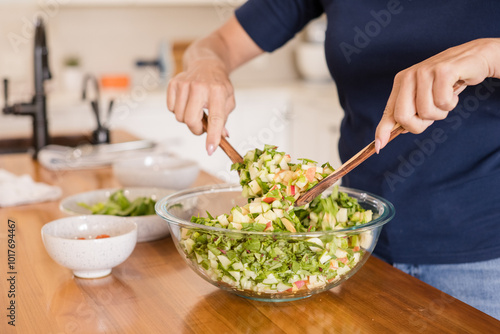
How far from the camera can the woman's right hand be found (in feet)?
3.53

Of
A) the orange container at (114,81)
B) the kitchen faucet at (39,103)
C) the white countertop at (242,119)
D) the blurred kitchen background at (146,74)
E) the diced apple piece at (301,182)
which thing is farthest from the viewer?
the orange container at (114,81)

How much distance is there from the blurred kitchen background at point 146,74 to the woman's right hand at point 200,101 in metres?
2.19

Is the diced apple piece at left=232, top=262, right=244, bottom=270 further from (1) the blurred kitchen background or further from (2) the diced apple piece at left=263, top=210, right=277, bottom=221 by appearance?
(1) the blurred kitchen background

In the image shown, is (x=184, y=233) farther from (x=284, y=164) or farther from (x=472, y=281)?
(x=472, y=281)

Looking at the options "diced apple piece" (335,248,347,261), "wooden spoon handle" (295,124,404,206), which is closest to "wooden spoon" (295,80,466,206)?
"wooden spoon handle" (295,124,404,206)

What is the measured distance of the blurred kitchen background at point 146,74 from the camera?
342 centimetres

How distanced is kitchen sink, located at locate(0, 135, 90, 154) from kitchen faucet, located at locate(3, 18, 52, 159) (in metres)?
0.35

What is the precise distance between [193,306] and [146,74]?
123 inches

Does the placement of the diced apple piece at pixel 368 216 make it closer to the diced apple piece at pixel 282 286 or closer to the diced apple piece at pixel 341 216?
the diced apple piece at pixel 341 216

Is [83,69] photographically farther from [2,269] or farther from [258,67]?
[2,269]

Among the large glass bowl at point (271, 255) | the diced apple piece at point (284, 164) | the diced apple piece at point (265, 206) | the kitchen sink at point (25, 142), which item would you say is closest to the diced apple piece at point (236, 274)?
the large glass bowl at point (271, 255)

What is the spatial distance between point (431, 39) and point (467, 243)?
41 cm

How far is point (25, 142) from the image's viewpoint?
2.44 m

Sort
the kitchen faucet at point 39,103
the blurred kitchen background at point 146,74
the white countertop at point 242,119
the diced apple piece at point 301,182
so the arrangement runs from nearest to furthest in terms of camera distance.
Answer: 1. the diced apple piece at point 301,182
2. the kitchen faucet at point 39,103
3. the white countertop at point 242,119
4. the blurred kitchen background at point 146,74
